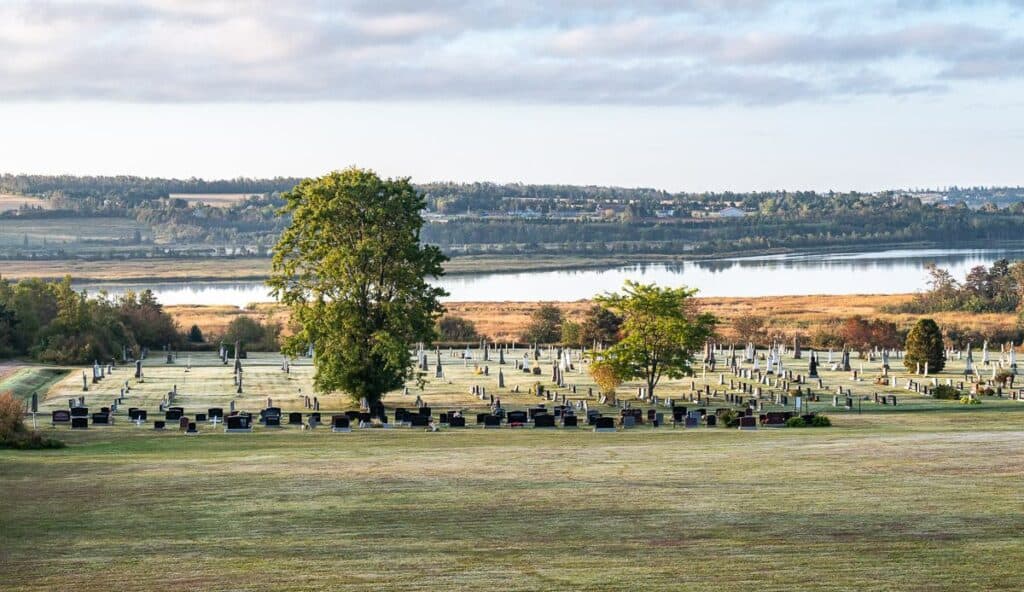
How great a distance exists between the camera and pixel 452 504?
2659 centimetres

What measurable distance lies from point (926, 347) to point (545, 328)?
109ft

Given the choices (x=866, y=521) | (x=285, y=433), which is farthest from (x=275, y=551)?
(x=285, y=433)

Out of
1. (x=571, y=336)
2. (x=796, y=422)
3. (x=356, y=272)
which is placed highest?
(x=356, y=272)

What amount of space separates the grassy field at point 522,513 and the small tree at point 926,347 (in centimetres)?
3053

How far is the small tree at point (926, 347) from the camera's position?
226 feet

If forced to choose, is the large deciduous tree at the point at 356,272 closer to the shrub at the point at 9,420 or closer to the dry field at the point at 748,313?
the shrub at the point at 9,420

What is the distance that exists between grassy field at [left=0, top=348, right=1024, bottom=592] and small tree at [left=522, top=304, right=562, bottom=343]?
183 ft

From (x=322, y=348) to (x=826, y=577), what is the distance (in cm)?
3884

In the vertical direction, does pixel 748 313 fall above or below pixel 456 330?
above

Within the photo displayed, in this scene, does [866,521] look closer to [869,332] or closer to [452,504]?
[452,504]

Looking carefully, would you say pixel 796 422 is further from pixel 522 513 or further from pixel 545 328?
pixel 545 328

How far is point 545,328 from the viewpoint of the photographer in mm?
96812

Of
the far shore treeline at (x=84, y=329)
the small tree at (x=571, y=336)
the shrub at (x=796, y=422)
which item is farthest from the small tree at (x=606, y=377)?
the far shore treeline at (x=84, y=329)

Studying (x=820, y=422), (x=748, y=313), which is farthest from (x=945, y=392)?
(x=748, y=313)
